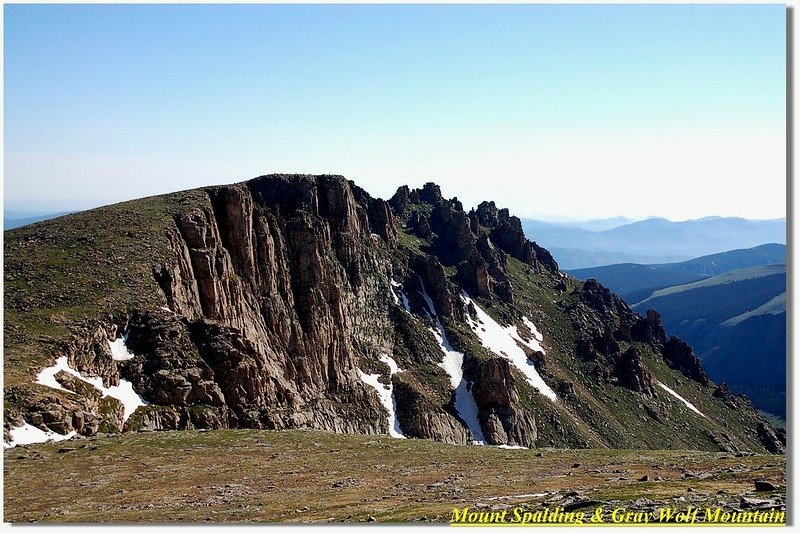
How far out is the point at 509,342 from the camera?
560 ft

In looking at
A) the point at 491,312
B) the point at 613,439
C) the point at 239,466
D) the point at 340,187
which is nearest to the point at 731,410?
the point at 613,439

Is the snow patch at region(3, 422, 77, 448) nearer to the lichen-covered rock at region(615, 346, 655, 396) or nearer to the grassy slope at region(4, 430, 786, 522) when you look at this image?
the grassy slope at region(4, 430, 786, 522)

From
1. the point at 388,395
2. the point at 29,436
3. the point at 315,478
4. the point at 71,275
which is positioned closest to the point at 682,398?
the point at 388,395

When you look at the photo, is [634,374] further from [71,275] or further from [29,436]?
[29,436]

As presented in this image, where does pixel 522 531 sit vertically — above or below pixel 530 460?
above

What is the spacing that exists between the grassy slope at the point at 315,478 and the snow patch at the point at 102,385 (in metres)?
8.07

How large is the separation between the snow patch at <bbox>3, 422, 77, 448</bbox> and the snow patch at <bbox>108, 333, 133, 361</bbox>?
14.1m

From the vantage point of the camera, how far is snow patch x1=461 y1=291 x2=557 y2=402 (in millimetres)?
156712

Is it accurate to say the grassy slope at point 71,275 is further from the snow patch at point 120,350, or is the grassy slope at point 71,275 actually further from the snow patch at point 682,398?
the snow patch at point 682,398

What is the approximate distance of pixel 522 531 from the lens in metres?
27.2

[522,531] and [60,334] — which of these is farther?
[60,334]

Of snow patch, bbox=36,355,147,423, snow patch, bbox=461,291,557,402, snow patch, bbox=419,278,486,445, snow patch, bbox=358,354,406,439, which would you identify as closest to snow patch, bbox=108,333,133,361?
snow patch, bbox=36,355,147,423

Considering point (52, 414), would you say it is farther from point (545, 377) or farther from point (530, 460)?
point (545, 377)

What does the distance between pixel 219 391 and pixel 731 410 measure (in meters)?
159
